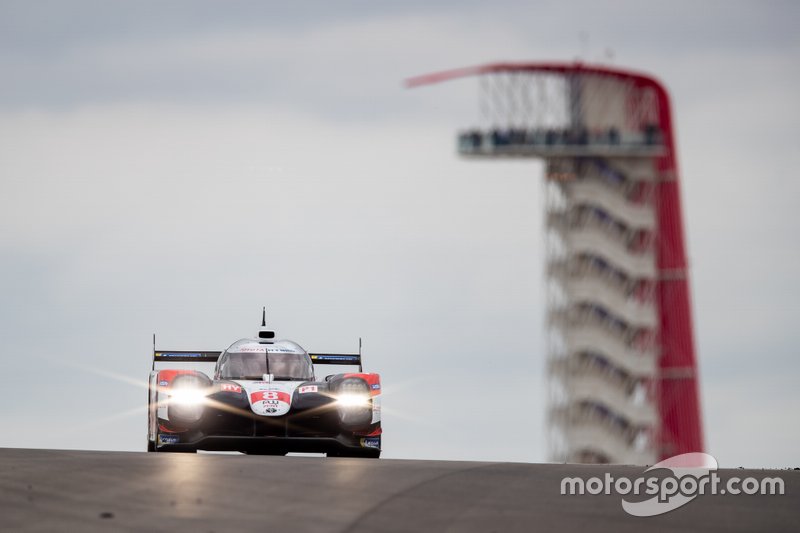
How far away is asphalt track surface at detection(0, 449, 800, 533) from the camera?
12742 millimetres

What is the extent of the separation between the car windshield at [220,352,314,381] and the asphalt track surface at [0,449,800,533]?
5932mm

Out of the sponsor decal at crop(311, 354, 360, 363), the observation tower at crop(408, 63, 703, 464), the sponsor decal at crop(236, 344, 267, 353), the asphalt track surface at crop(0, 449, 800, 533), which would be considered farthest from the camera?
the observation tower at crop(408, 63, 703, 464)

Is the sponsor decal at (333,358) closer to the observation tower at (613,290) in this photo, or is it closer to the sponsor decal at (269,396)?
the sponsor decal at (269,396)

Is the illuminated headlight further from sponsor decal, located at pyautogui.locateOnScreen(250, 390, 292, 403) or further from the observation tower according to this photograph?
the observation tower

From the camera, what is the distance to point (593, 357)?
8462cm

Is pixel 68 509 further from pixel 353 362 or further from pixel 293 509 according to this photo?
pixel 353 362

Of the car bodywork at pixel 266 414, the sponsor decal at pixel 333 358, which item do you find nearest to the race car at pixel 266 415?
the car bodywork at pixel 266 414

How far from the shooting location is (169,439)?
21016 mm

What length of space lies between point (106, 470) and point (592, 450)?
68812 mm

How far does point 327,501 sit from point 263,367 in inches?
372

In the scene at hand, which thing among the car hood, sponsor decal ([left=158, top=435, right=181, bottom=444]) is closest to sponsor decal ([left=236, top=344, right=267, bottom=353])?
the car hood

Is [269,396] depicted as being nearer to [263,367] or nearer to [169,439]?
[169,439]

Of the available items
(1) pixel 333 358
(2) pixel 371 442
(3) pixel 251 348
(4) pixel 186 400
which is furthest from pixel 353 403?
(1) pixel 333 358

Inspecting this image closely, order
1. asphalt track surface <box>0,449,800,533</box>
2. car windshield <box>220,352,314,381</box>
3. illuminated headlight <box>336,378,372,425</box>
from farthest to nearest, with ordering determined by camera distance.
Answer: car windshield <box>220,352,314,381</box>
illuminated headlight <box>336,378,372,425</box>
asphalt track surface <box>0,449,800,533</box>
